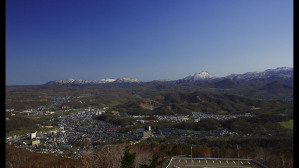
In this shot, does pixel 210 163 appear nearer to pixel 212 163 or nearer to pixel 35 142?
pixel 212 163

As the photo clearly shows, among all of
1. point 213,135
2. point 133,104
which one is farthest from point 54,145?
point 133,104

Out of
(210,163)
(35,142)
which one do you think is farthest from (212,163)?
(35,142)

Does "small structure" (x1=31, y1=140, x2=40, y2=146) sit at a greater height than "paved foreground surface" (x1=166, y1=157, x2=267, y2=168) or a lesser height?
lesser

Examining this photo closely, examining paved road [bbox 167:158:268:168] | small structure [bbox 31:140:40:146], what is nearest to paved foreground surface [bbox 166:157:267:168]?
paved road [bbox 167:158:268:168]

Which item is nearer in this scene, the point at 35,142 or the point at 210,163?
the point at 210,163

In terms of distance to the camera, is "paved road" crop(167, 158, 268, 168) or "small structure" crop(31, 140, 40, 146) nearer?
"paved road" crop(167, 158, 268, 168)

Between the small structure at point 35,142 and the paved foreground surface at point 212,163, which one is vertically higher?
the paved foreground surface at point 212,163

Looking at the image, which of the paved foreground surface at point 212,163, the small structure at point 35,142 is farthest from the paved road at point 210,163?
the small structure at point 35,142

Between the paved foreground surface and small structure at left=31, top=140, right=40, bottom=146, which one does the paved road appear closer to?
the paved foreground surface

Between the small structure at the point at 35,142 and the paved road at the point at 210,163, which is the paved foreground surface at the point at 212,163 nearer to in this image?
the paved road at the point at 210,163
